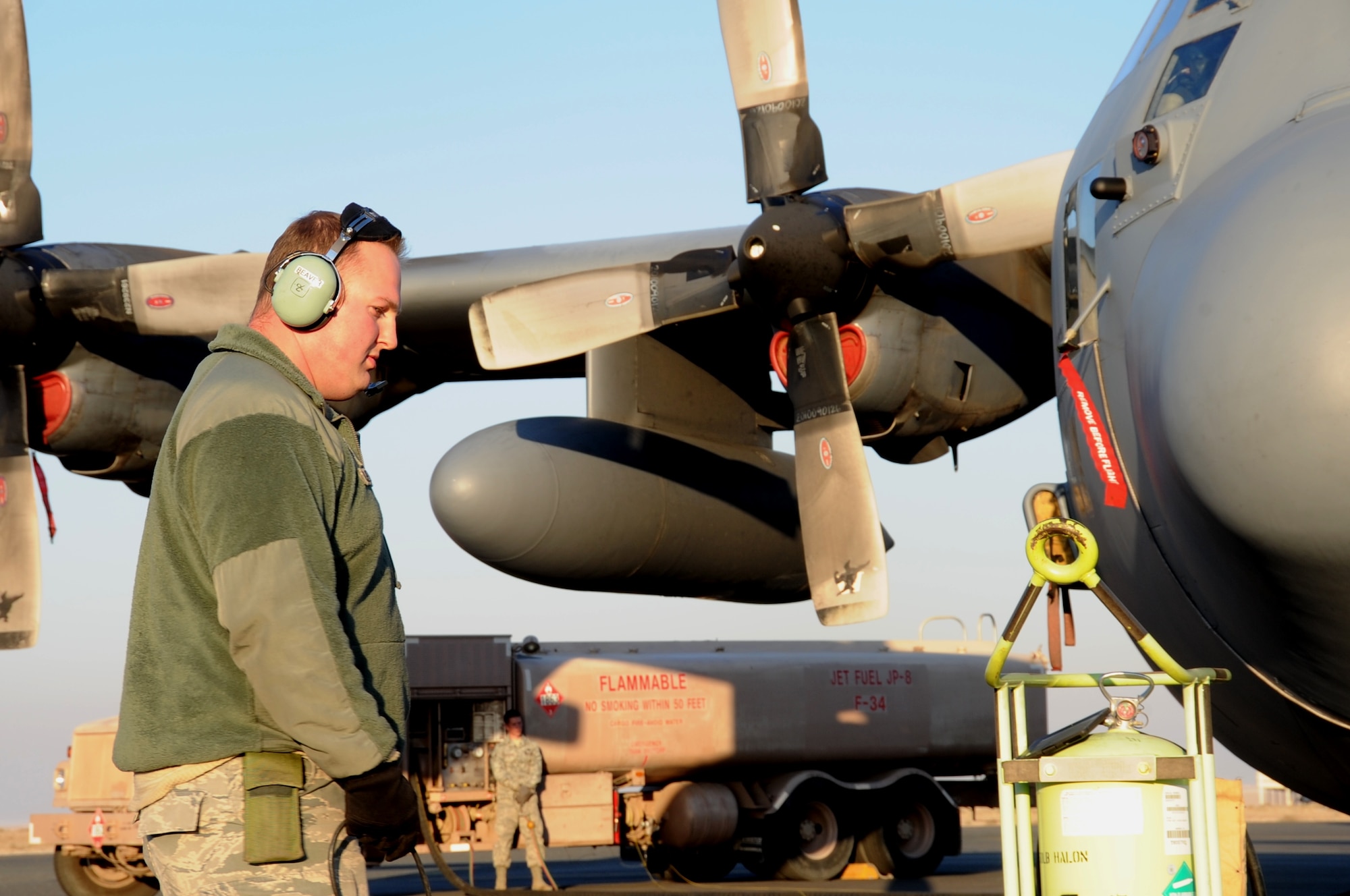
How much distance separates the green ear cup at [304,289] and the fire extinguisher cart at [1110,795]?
1739mm

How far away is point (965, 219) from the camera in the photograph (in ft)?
28.1

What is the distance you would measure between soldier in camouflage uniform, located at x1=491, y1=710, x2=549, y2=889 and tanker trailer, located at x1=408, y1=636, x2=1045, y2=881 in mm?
571

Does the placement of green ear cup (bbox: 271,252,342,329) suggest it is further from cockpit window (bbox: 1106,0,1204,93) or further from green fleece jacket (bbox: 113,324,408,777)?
cockpit window (bbox: 1106,0,1204,93)

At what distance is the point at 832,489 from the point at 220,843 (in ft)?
22.5

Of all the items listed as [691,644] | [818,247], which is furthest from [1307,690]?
[691,644]

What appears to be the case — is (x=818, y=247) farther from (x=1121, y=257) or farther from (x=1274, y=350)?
(x=1274, y=350)

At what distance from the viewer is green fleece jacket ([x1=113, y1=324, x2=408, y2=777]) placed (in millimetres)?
2412

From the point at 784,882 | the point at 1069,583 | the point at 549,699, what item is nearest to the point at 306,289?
the point at 1069,583

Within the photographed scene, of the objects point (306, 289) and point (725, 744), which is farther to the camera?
point (725, 744)

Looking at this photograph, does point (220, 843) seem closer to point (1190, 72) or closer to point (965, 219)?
point (1190, 72)

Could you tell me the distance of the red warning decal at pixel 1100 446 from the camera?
4988mm

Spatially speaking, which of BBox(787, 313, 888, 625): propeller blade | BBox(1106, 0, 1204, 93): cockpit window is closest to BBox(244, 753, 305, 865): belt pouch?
BBox(1106, 0, 1204, 93): cockpit window

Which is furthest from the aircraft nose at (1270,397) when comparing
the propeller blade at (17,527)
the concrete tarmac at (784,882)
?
the propeller blade at (17,527)

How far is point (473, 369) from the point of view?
12.4 m
